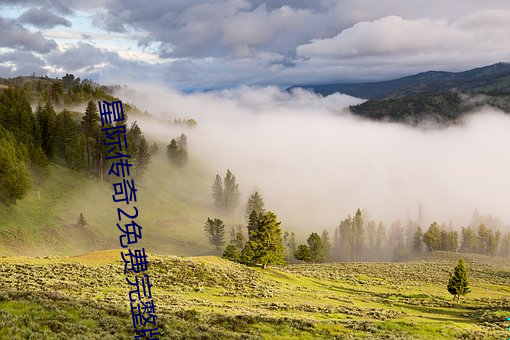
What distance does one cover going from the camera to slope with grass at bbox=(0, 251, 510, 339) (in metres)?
24.4

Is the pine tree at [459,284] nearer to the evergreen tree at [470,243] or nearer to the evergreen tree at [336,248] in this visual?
the evergreen tree at [336,248]

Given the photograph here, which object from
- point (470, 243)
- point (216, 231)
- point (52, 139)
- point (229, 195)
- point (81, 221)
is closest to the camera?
point (81, 221)

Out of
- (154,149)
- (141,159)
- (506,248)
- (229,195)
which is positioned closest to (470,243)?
(506,248)

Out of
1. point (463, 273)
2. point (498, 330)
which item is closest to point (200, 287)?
point (498, 330)

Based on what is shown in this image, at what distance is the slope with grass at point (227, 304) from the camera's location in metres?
24.4

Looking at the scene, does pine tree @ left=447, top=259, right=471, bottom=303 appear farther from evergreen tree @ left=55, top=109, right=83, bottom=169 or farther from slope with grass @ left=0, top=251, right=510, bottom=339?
evergreen tree @ left=55, top=109, right=83, bottom=169

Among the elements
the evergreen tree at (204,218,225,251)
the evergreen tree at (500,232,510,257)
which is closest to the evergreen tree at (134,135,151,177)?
the evergreen tree at (204,218,225,251)

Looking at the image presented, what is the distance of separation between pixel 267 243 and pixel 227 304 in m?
29.1

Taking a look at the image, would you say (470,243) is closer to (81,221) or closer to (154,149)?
(154,149)

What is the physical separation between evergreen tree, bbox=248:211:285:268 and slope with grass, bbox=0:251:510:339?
2.73 metres

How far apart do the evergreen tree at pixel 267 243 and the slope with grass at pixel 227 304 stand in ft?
8.97

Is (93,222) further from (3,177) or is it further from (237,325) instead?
(237,325)

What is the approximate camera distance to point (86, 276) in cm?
4322

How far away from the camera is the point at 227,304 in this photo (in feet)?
131
